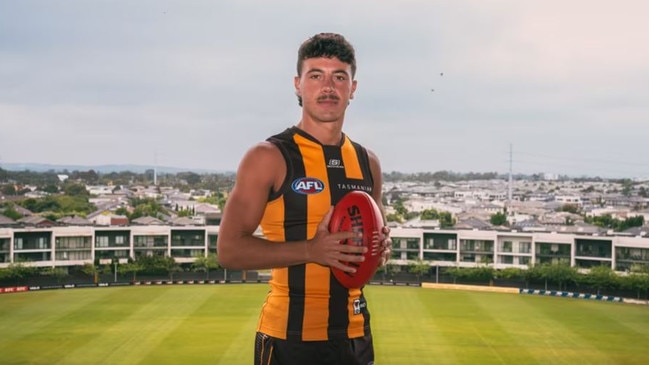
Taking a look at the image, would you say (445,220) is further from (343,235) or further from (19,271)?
(343,235)

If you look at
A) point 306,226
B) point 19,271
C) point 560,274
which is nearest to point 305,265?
point 306,226

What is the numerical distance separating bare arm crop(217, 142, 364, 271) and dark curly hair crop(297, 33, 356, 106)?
17.3 inches

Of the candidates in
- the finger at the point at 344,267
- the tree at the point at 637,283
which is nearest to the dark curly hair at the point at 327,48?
the finger at the point at 344,267

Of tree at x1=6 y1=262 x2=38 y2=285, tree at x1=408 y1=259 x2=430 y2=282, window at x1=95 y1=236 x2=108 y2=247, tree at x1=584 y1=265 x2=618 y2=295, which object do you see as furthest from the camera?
window at x1=95 y1=236 x2=108 y2=247

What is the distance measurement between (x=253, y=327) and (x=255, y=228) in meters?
32.9

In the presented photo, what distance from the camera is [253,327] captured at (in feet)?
115

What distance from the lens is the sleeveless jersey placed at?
10.2 ft

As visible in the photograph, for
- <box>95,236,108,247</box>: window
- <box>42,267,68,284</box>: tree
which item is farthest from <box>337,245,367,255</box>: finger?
<box>95,236,108,247</box>: window

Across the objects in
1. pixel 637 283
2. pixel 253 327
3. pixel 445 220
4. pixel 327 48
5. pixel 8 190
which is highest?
pixel 327 48

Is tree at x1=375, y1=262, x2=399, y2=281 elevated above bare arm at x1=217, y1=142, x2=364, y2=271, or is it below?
below

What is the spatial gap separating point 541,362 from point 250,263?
28118mm

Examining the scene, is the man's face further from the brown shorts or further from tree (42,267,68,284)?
tree (42,267,68,284)

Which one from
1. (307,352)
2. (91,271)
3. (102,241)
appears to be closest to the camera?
(307,352)

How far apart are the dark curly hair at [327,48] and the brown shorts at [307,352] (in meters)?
1.19
